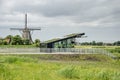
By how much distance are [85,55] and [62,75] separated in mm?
26461

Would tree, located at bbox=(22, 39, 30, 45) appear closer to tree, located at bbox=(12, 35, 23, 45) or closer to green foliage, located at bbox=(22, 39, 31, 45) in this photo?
green foliage, located at bbox=(22, 39, 31, 45)

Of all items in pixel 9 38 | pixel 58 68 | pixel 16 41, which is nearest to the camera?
pixel 58 68

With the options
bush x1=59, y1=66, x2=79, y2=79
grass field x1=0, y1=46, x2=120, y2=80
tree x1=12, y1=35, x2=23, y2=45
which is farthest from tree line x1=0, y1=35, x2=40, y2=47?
bush x1=59, y1=66, x2=79, y2=79

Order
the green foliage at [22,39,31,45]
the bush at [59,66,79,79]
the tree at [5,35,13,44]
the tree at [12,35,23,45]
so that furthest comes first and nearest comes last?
the tree at [5,35,13,44] < the green foliage at [22,39,31,45] < the tree at [12,35,23,45] < the bush at [59,66,79,79]

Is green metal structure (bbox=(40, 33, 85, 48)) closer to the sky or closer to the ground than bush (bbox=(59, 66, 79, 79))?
closer to the sky

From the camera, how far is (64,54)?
139ft

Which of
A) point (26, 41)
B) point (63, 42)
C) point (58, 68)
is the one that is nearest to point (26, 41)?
point (26, 41)

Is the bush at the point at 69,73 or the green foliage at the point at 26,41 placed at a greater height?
the green foliage at the point at 26,41

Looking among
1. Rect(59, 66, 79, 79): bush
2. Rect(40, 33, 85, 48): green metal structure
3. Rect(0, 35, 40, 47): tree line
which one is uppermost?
Rect(0, 35, 40, 47): tree line

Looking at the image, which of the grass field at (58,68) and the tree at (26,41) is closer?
the grass field at (58,68)

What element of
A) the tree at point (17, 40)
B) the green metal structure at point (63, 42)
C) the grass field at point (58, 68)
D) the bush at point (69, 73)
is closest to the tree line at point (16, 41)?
the tree at point (17, 40)

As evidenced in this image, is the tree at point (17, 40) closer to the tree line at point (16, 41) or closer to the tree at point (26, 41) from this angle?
the tree line at point (16, 41)

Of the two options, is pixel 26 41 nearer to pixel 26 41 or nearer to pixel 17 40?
pixel 26 41

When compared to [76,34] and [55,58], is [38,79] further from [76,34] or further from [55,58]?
[76,34]
